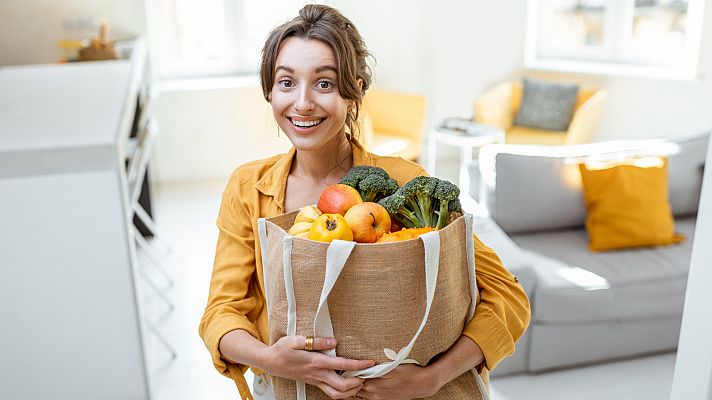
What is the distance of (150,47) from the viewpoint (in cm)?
525

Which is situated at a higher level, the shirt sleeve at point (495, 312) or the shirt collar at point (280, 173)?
the shirt collar at point (280, 173)

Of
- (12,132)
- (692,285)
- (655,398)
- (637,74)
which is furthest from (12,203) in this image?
(637,74)

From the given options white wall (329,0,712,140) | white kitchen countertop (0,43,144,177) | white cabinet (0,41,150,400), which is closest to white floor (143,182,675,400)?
white cabinet (0,41,150,400)

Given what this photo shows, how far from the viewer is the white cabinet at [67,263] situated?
2.01 metres

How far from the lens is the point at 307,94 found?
1118mm

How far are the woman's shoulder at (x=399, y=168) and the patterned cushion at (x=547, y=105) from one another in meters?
4.47

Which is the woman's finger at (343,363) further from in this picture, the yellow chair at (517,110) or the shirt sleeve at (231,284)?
the yellow chair at (517,110)

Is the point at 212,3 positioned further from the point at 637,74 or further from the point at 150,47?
the point at 637,74

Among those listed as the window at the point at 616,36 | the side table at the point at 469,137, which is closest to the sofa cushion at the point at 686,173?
the side table at the point at 469,137

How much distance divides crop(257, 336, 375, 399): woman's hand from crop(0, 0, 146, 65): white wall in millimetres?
4608

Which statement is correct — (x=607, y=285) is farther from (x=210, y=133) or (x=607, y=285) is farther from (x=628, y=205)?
(x=210, y=133)

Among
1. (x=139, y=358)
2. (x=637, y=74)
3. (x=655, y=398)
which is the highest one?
(x=637, y=74)

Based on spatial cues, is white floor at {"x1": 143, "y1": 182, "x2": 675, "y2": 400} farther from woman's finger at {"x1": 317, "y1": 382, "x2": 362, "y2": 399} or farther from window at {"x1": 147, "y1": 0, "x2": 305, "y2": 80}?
window at {"x1": 147, "y1": 0, "x2": 305, "y2": 80}

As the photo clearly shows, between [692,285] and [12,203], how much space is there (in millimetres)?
1777
